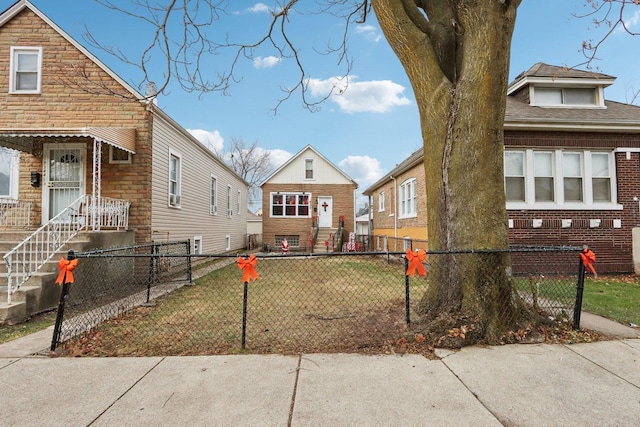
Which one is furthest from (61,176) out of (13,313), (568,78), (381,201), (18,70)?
(381,201)

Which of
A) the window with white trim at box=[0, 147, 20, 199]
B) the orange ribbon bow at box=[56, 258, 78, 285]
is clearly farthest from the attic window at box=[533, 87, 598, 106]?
the window with white trim at box=[0, 147, 20, 199]

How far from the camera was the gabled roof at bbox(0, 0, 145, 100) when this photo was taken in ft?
28.9

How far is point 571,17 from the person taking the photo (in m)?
6.21

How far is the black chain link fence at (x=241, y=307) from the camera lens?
400 centimetres

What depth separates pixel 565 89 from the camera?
35.1 feet

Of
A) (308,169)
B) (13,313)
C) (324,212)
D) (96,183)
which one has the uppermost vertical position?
(308,169)

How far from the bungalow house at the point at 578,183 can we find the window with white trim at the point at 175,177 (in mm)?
9916

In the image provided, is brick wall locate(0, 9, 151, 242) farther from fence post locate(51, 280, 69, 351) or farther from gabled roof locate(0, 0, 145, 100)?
fence post locate(51, 280, 69, 351)

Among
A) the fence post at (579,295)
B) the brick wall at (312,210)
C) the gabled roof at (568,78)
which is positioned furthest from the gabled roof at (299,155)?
the fence post at (579,295)

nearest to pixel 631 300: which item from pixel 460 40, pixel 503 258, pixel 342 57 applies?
pixel 503 258

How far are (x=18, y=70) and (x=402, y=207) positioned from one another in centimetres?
1367

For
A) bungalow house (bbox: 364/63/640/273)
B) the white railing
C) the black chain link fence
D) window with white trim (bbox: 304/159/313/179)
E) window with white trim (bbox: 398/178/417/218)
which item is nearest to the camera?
the black chain link fence

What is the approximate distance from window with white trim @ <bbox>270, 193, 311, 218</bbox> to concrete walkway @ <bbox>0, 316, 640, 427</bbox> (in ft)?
58.4

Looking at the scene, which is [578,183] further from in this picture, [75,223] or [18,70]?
[18,70]
